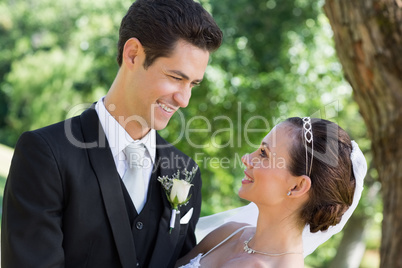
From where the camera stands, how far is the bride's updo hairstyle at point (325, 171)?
8.95 ft

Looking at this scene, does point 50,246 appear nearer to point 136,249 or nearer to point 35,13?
point 136,249

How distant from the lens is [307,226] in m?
2.89

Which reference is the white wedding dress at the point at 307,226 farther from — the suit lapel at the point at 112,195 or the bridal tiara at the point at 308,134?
the suit lapel at the point at 112,195

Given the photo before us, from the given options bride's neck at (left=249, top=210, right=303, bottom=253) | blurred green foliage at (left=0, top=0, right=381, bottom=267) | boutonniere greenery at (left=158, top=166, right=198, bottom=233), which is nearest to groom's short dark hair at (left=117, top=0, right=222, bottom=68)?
boutonniere greenery at (left=158, top=166, right=198, bottom=233)

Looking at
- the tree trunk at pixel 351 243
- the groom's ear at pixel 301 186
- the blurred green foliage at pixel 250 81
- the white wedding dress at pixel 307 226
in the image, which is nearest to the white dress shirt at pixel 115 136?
the white wedding dress at pixel 307 226

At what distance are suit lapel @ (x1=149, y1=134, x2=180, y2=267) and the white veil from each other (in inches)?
25.5

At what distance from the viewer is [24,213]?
232cm

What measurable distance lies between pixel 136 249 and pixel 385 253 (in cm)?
124

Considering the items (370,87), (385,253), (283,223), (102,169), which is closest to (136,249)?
(102,169)

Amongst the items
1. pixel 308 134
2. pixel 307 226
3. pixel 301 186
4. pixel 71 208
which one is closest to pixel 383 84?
pixel 308 134

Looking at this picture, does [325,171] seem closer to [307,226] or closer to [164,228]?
[307,226]

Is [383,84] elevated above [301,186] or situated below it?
above

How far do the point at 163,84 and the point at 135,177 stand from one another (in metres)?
0.50

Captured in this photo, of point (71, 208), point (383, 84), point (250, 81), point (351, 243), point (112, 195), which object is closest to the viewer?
point (71, 208)
